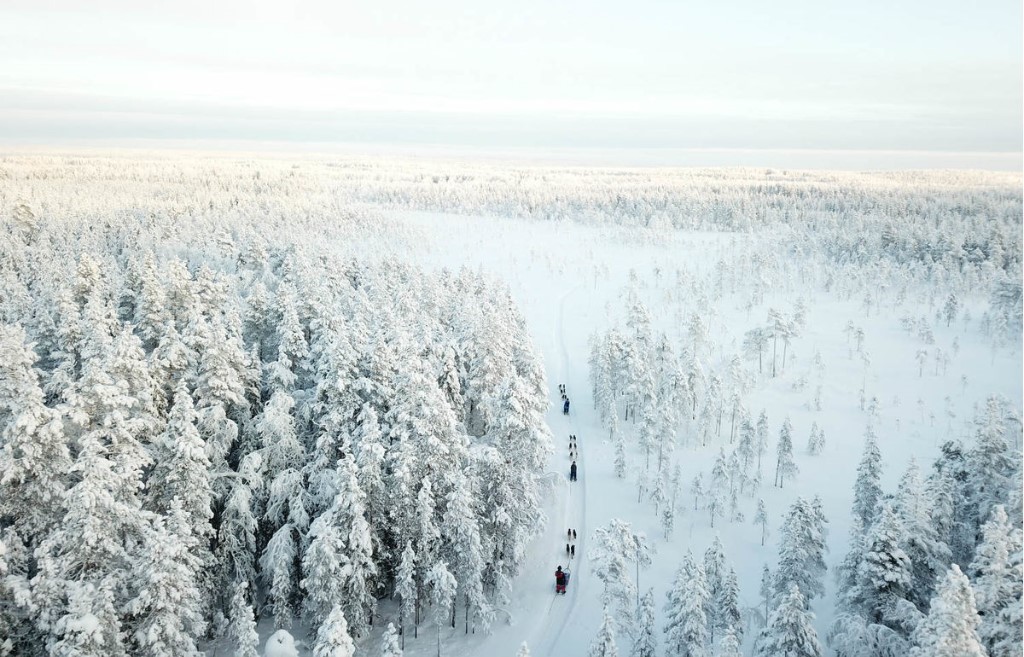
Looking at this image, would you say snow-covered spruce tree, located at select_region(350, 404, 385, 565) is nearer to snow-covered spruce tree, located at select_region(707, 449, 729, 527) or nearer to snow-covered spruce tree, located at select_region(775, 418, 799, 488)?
snow-covered spruce tree, located at select_region(707, 449, 729, 527)

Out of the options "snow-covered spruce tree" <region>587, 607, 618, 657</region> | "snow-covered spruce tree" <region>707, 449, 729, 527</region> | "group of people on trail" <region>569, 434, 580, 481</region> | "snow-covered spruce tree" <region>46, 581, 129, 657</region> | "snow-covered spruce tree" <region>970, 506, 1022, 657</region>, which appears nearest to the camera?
"snow-covered spruce tree" <region>46, 581, 129, 657</region>

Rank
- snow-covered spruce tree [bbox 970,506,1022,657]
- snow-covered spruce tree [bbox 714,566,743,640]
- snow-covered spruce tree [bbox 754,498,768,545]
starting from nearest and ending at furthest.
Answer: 1. snow-covered spruce tree [bbox 970,506,1022,657]
2. snow-covered spruce tree [bbox 714,566,743,640]
3. snow-covered spruce tree [bbox 754,498,768,545]

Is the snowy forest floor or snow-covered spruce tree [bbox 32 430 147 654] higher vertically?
snow-covered spruce tree [bbox 32 430 147 654]

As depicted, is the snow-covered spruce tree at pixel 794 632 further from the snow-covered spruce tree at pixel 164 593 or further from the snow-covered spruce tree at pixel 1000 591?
the snow-covered spruce tree at pixel 164 593

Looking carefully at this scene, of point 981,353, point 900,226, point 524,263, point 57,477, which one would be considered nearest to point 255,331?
point 57,477

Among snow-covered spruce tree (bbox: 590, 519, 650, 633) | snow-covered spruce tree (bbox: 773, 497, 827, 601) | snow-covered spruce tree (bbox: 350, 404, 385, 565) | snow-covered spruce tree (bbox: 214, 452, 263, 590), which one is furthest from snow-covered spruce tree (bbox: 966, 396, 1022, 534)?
snow-covered spruce tree (bbox: 214, 452, 263, 590)

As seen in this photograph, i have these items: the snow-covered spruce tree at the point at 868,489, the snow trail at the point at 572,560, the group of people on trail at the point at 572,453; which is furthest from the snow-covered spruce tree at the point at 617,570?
the group of people on trail at the point at 572,453

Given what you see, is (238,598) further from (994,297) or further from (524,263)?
(524,263)
